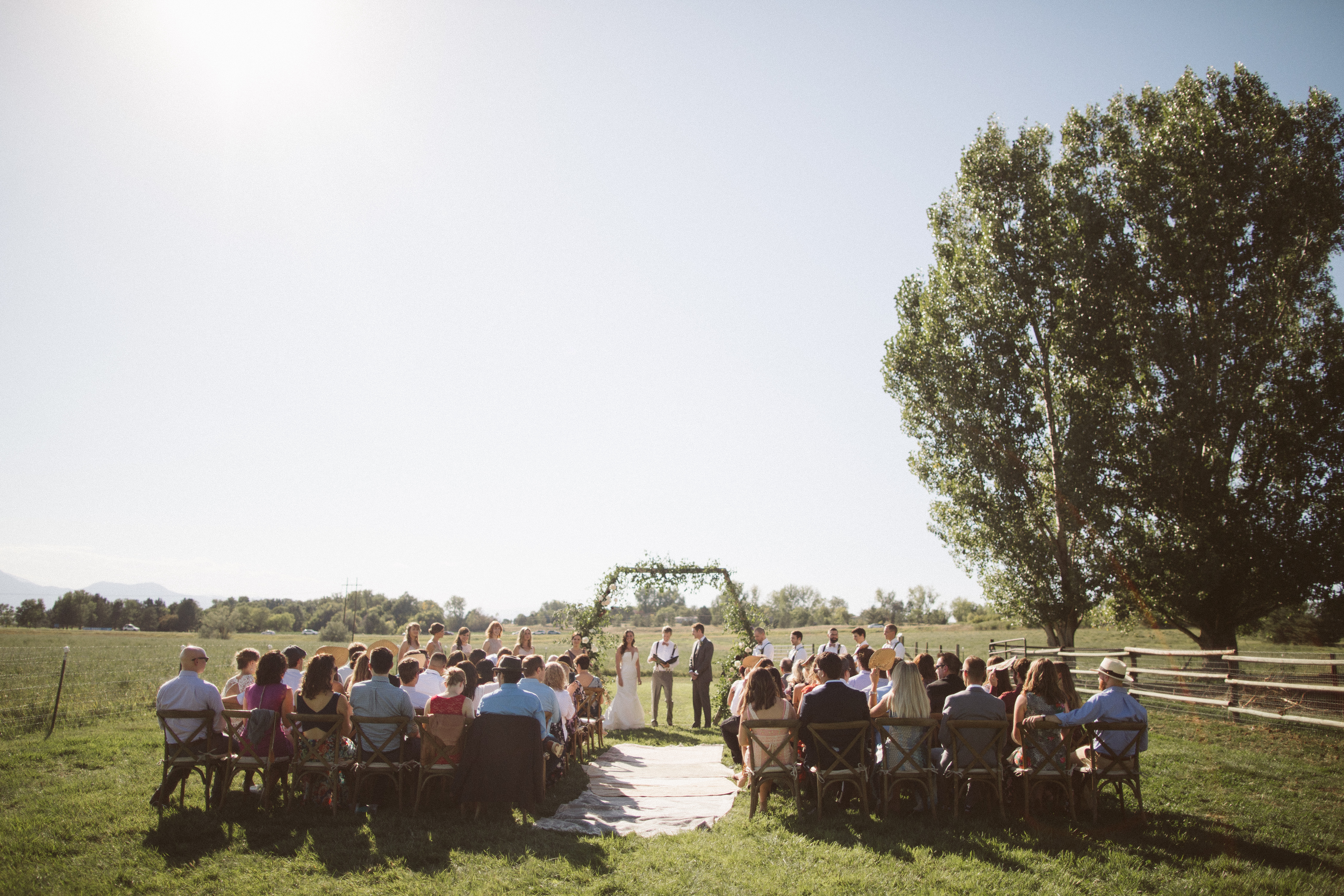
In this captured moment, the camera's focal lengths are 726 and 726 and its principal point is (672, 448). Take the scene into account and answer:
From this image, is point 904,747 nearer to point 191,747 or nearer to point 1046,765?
point 1046,765

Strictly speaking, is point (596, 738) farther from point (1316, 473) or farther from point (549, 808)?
point (1316, 473)

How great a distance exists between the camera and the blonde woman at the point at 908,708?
271 inches

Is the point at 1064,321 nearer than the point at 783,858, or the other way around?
the point at 783,858

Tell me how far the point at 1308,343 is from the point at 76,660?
164 ft

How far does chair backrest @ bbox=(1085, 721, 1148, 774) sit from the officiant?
845cm

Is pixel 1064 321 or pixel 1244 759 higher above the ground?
pixel 1064 321

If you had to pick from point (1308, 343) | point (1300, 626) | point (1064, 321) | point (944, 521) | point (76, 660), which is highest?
point (1064, 321)

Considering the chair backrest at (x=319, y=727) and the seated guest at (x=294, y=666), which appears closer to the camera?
the chair backrest at (x=319, y=727)

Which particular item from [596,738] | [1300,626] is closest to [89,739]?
[596,738]

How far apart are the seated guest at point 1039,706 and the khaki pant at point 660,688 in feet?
27.8

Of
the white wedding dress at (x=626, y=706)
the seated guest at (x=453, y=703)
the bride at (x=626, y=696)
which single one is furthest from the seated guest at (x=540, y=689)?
the white wedding dress at (x=626, y=706)

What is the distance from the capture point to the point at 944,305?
819 inches

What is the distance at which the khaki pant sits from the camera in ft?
47.8

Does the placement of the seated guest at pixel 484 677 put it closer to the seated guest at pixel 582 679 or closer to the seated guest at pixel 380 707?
Result: the seated guest at pixel 380 707
